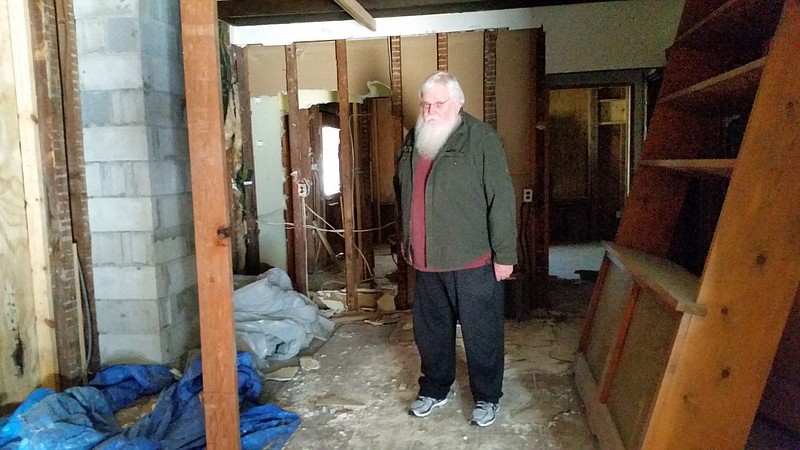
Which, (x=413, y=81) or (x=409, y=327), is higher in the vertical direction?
(x=413, y=81)

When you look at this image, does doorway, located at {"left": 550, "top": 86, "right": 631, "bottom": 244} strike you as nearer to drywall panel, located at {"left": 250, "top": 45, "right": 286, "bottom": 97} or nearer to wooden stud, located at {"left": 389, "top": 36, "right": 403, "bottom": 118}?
wooden stud, located at {"left": 389, "top": 36, "right": 403, "bottom": 118}

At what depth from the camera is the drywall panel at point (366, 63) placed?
4.04m

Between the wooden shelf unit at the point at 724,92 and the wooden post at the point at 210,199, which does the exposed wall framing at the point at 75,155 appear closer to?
the wooden post at the point at 210,199

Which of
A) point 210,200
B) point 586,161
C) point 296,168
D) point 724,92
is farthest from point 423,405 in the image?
point 586,161

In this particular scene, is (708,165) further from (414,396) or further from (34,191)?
(34,191)

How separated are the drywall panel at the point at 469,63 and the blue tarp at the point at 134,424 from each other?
7.31ft

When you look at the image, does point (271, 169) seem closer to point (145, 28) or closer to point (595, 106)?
point (145, 28)

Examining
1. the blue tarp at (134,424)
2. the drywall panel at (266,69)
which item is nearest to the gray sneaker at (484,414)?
the blue tarp at (134,424)

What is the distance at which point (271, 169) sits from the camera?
4512 millimetres

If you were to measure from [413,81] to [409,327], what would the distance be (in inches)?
64.6

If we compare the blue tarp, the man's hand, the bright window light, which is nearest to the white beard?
the man's hand

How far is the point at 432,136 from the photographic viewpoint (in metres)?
2.33

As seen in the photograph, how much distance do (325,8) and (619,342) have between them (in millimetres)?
3238

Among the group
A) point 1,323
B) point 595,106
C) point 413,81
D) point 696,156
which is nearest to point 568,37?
point 413,81
